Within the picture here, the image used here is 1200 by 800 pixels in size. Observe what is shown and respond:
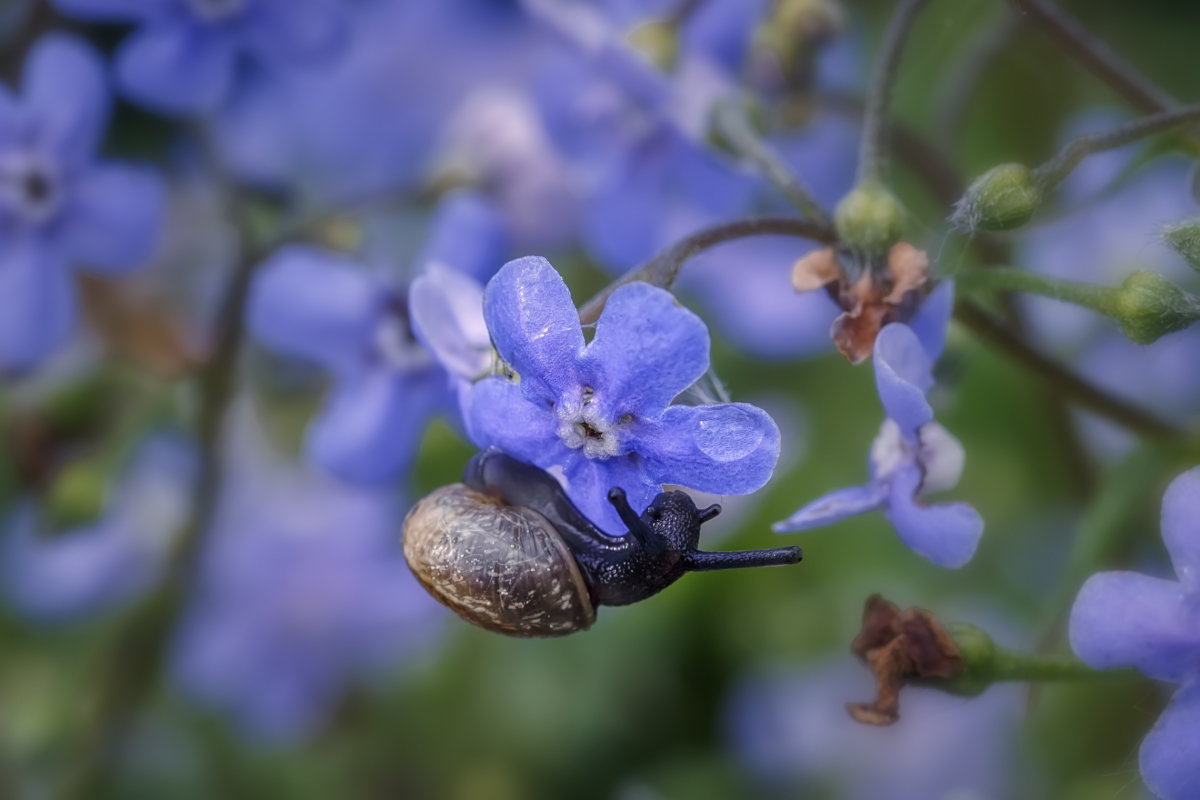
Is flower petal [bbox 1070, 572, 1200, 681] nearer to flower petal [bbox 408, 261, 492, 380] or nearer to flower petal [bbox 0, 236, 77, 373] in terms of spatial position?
flower petal [bbox 408, 261, 492, 380]

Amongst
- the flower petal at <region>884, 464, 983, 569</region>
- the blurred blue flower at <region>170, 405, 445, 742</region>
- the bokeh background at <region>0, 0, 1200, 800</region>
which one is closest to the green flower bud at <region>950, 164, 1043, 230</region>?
the flower petal at <region>884, 464, 983, 569</region>

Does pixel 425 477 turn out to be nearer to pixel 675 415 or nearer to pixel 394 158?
pixel 394 158

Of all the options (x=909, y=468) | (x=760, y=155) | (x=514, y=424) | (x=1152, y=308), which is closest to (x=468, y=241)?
(x=760, y=155)

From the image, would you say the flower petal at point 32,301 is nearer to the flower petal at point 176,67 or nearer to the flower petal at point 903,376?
the flower petal at point 176,67

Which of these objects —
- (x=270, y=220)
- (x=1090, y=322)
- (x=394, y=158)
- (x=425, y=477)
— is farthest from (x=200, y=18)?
(x=1090, y=322)

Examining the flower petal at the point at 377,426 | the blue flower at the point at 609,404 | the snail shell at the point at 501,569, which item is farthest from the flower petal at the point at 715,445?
the flower petal at the point at 377,426
